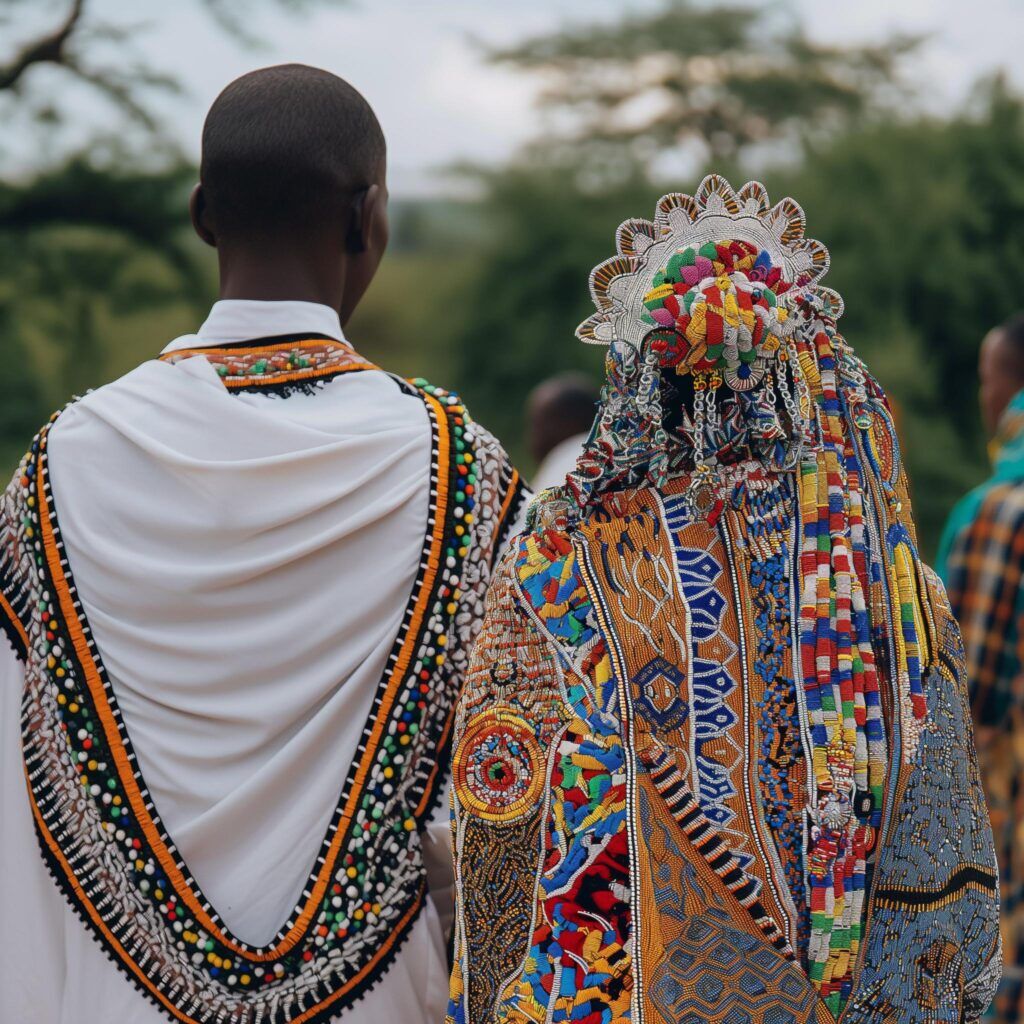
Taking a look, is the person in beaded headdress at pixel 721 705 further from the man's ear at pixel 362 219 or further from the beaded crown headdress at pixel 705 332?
the man's ear at pixel 362 219

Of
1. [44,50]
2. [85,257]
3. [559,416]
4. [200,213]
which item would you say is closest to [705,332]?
[200,213]

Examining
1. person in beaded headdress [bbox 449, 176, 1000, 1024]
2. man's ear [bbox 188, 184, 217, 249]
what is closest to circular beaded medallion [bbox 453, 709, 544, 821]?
person in beaded headdress [bbox 449, 176, 1000, 1024]

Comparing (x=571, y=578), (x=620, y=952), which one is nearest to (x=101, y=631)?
(x=571, y=578)

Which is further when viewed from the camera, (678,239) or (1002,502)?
(1002,502)

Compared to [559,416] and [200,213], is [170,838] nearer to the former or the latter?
[200,213]

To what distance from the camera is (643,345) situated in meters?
1.84

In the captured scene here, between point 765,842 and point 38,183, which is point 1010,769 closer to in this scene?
point 765,842

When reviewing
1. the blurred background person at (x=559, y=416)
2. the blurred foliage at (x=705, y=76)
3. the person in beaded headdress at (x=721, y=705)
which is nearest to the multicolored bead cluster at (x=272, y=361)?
the person in beaded headdress at (x=721, y=705)

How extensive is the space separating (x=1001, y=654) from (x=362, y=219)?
253 cm

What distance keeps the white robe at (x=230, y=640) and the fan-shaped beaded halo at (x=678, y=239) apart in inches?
19.3

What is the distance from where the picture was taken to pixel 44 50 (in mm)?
8734

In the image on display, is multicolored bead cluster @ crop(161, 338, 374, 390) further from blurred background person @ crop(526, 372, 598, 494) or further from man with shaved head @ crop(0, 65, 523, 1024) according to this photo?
blurred background person @ crop(526, 372, 598, 494)

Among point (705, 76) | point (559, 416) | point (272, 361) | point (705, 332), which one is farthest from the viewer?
point (705, 76)

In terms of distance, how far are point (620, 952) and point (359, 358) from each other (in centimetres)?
103
